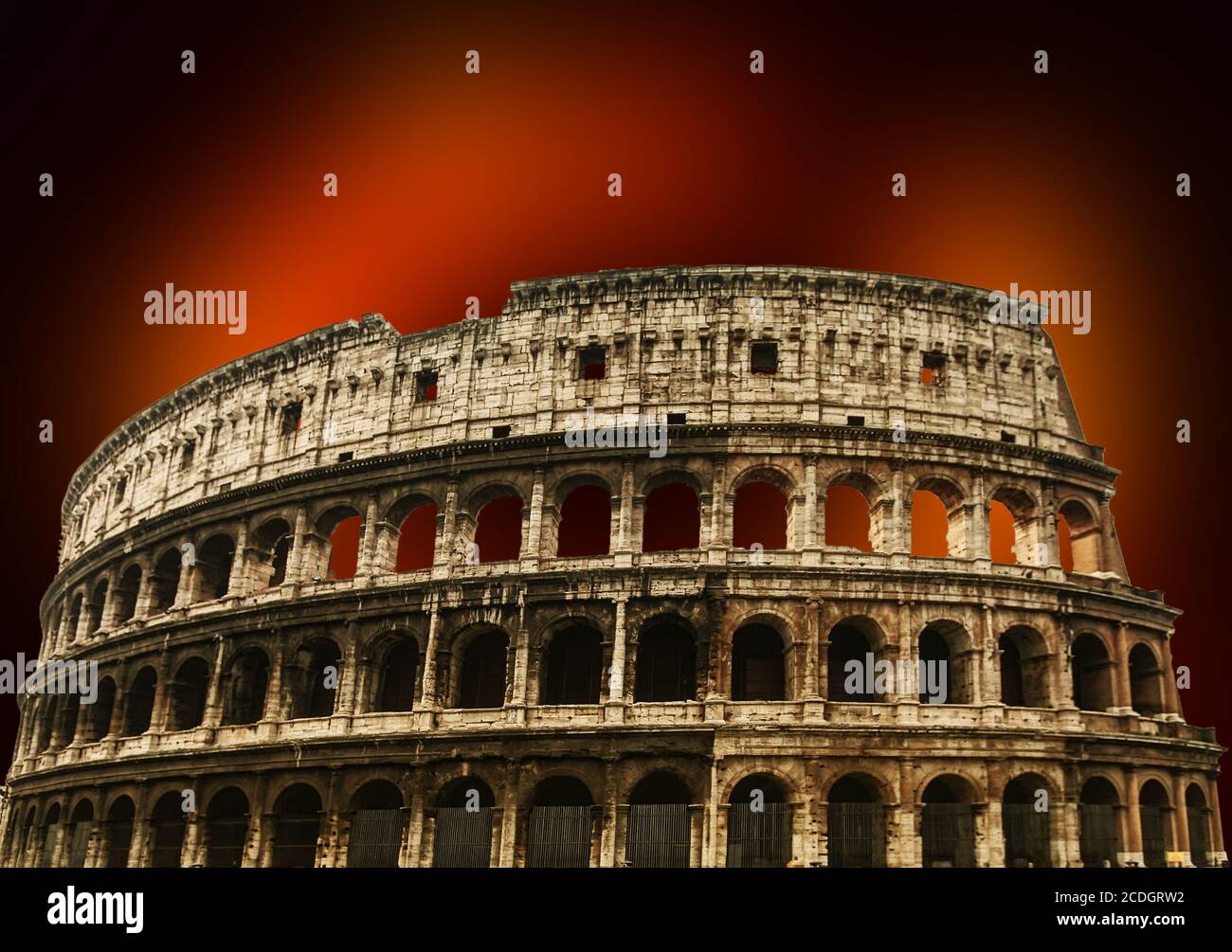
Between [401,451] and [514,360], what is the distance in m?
3.73

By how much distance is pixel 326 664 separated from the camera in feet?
89.0

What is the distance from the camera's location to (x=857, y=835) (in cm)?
2208

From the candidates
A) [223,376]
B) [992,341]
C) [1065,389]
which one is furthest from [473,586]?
[1065,389]

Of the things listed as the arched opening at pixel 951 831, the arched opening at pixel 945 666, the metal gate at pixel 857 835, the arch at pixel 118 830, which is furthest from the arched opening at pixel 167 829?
the arched opening at pixel 945 666

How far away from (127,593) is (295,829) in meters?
11.8

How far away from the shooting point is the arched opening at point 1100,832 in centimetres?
2302

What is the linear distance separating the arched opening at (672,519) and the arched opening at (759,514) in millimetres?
1404

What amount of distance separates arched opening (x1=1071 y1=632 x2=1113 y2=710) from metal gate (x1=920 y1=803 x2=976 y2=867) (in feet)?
16.5

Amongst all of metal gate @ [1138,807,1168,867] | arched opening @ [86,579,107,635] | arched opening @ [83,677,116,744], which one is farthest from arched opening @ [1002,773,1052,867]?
arched opening @ [86,579,107,635]

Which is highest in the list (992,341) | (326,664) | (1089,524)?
(992,341)

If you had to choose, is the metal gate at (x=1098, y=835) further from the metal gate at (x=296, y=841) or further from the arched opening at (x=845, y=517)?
the metal gate at (x=296, y=841)
